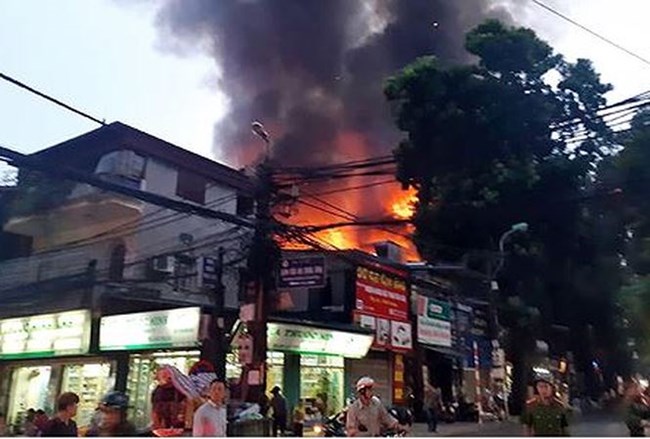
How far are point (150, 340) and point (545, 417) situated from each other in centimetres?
297

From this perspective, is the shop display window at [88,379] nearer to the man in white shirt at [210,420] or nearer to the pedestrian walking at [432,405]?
the man in white shirt at [210,420]

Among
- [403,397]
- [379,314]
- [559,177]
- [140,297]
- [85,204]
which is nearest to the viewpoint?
[559,177]

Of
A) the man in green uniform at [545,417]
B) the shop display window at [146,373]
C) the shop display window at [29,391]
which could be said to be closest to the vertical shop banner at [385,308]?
the shop display window at [146,373]

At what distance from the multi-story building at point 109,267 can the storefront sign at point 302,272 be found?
0.32m

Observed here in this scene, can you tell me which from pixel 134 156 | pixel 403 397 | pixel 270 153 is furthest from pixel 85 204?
pixel 403 397

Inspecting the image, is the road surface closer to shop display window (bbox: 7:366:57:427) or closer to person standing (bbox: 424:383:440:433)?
person standing (bbox: 424:383:440:433)

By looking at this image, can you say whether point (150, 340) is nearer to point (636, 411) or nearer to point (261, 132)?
point (261, 132)

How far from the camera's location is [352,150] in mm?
3643

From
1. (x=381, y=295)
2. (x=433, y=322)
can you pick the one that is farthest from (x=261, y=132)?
(x=433, y=322)

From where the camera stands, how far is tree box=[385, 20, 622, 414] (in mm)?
2832

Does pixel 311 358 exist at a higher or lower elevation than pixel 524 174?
lower

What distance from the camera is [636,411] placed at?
2.36m

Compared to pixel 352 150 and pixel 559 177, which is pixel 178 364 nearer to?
pixel 352 150

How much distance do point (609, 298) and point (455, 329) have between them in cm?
98
